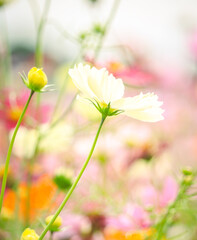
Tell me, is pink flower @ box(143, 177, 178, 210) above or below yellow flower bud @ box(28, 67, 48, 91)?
below

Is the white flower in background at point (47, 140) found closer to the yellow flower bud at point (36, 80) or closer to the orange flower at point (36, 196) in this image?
the orange flower at point (36, 196)

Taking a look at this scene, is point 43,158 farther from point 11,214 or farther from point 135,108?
point 135,108

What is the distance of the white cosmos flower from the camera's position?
0.67 feet

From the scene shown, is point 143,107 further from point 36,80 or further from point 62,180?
point 62,180

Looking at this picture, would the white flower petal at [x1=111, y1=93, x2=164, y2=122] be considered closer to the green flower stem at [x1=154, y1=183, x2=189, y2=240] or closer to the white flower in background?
the green flower stem at [x1=154, y1=183, x2=189, y2=240]

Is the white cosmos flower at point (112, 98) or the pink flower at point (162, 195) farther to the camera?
the pink flower at point (162, 195)

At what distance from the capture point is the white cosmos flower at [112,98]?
0.20 metres

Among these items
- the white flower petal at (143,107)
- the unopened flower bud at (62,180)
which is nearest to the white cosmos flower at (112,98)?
the white flower petal at (143,107)

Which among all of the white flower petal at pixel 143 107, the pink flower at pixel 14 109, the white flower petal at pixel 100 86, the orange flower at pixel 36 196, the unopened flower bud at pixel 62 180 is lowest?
the orange flower at pixel 36 196

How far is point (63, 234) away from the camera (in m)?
0.38

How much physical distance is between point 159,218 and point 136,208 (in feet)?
0.17

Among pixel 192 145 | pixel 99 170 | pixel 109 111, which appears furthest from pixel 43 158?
pixel 109 111

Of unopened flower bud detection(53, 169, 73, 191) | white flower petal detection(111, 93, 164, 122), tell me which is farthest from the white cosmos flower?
unopened flower bud detection(53, 169, 73, 191)

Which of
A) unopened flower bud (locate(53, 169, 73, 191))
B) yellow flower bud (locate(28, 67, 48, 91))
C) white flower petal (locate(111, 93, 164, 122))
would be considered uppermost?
yellow flower bud (locate(28, 67, 48, 91))
